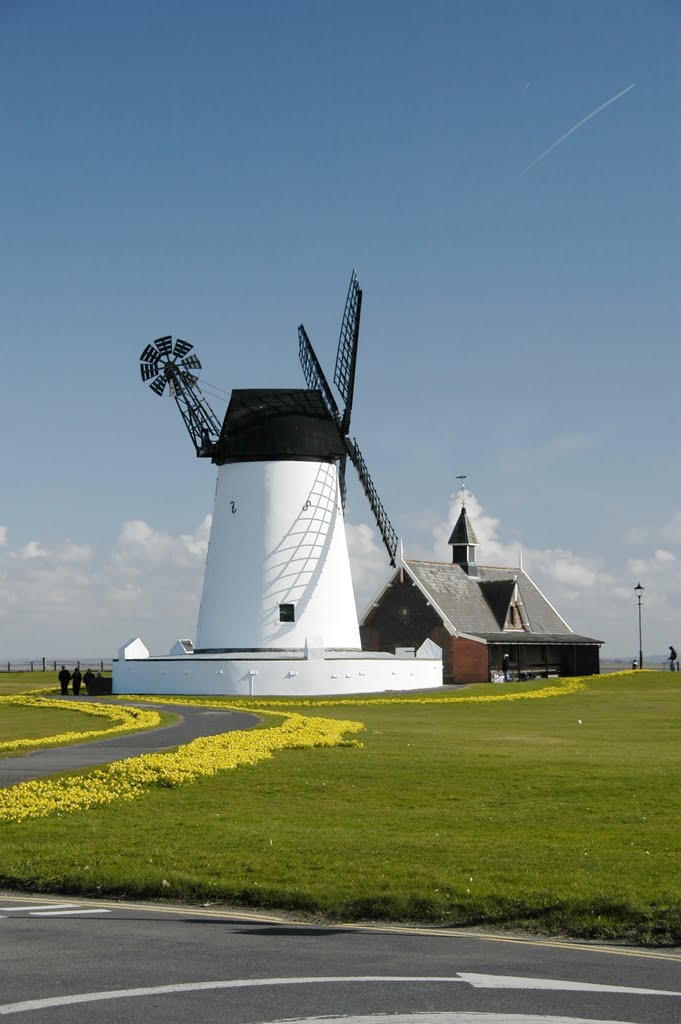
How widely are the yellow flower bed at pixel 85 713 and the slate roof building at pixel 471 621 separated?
23.1 meters

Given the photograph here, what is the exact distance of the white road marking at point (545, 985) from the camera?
8.48 metres

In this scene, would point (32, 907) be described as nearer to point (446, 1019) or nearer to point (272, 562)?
point (446, 1019)

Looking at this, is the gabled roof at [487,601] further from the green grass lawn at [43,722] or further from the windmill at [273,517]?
the green grass lawn at [43,722]

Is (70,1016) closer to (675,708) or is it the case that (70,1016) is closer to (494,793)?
(494,793)

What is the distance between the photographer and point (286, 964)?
9211 mm

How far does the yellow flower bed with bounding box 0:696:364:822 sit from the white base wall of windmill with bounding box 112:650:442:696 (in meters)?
25.8

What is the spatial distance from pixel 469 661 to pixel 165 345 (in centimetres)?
2710

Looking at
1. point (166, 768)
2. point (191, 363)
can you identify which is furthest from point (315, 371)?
point (166, 768)

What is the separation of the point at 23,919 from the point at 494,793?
955 cm

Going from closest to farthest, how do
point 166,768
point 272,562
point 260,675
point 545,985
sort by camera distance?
point 545,985 < point 166,768 < point 260,675 < point 272,562

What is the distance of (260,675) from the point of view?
2188 inches

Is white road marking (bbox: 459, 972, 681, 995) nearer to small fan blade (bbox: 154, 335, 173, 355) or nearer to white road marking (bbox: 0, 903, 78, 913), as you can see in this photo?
white road marking (bbox: 0, 903, 78, 913)

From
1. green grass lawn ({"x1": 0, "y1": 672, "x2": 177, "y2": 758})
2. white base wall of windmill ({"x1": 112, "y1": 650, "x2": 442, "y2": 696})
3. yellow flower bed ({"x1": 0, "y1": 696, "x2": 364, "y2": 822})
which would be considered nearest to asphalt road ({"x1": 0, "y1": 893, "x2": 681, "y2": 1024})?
yellow flower bed ({"x1": 0, "y1": 696, "x2": 364, "y2": 822})

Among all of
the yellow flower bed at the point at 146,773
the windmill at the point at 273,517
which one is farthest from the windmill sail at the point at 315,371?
the yellow flower bed at the point at 146,773
